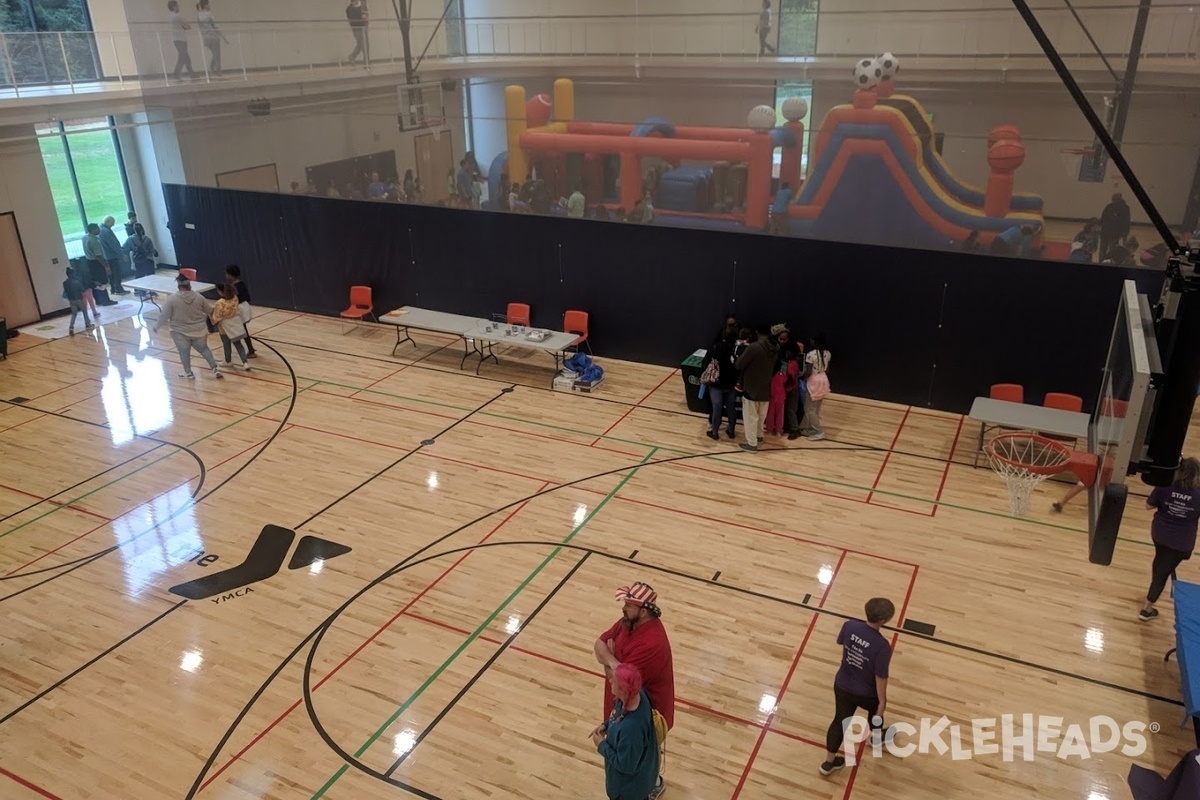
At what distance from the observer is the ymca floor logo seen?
25.3 feet

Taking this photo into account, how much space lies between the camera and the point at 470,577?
779cm

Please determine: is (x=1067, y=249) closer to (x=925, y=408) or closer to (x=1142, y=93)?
(x=925, y=408)

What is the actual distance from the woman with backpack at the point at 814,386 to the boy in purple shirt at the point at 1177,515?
3935mm

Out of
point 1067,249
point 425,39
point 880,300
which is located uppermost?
point 425,39

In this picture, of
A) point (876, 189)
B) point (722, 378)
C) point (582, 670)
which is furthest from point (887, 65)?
point (582, 670)

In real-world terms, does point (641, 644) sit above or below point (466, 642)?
above

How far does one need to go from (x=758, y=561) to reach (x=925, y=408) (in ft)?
14.9

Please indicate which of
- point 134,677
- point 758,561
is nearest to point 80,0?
point 134,677

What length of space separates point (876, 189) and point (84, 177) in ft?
50.8

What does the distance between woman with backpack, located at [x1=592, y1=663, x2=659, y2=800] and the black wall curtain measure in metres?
7.72

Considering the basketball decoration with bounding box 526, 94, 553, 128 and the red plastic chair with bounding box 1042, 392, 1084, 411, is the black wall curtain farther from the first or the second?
the basketball decoration with bounding box 526, 94, 553, 128

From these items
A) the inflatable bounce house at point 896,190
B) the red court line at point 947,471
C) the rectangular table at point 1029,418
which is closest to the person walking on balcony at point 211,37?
the inflatable bounce house at point 896,190

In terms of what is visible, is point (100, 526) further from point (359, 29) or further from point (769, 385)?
point (359, 29)

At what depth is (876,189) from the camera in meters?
11.6
